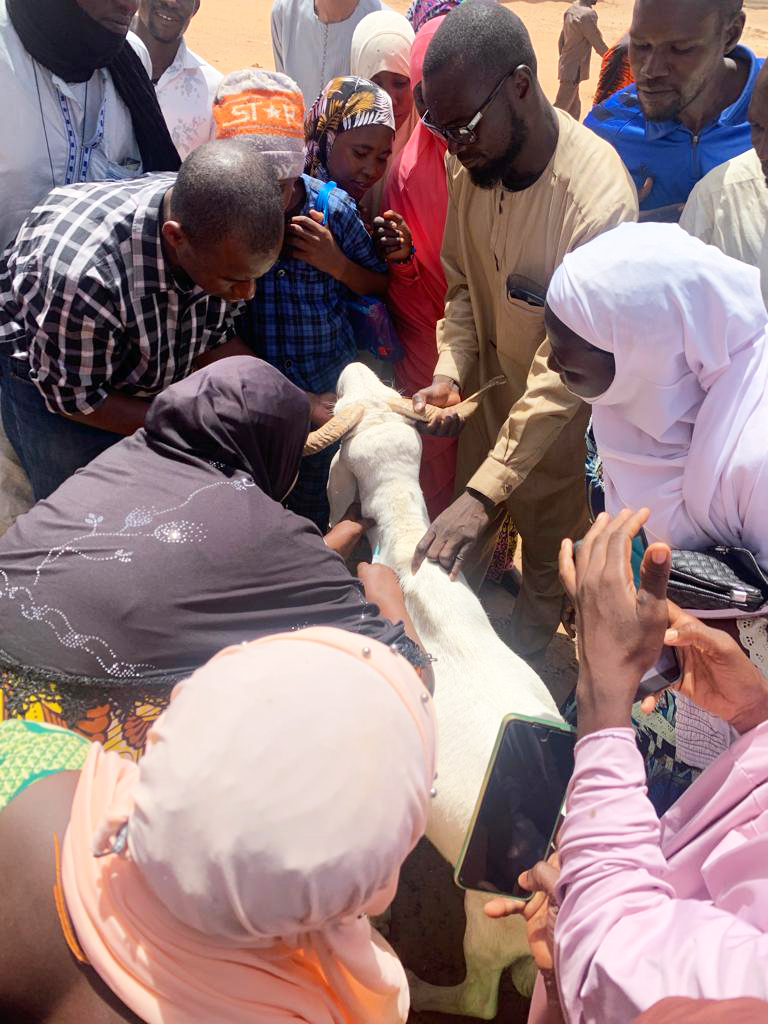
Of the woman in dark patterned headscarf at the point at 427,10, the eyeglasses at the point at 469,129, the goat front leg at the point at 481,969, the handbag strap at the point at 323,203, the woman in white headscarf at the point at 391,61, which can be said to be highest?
the woman in dark patterned headscarf at the point at 427,10

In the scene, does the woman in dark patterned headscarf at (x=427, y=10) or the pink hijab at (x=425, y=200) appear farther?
the woman in dark patterned headscarf at (x=427, y=10)

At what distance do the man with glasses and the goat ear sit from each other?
406mm

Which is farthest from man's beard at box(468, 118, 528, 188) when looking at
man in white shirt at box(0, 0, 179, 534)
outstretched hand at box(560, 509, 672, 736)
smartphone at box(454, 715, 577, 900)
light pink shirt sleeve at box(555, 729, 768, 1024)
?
light pink shirt sleeve at box(555, 729, 768, 1024)

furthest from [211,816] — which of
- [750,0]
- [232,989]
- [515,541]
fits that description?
[750,0]

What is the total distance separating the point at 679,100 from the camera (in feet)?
11.6

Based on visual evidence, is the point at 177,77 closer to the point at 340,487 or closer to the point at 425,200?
the point at 425,200

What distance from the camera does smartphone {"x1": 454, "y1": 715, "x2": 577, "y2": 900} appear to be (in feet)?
6.42

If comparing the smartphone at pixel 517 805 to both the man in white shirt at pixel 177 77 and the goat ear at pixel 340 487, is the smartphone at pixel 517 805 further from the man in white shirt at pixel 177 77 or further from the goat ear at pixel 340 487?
the man in white shirt at pixel 177 77

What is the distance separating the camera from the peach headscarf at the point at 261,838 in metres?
1.15

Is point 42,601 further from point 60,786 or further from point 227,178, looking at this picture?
point 227,178

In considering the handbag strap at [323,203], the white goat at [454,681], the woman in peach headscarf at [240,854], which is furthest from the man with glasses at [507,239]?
the woman in peach headscarf at [240,854]

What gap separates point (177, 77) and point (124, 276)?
250 cm

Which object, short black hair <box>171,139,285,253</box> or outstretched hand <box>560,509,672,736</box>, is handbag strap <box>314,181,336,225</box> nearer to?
short black hair <box>171,139,285,253</box>

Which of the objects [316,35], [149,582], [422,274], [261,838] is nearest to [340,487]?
[422,274]
